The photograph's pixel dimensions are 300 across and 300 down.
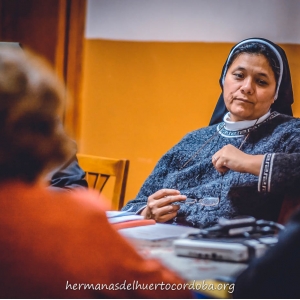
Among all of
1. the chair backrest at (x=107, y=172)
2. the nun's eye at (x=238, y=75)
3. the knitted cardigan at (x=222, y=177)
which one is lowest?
the chair backrest at (x=107, y=172)

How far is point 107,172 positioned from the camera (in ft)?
5.43

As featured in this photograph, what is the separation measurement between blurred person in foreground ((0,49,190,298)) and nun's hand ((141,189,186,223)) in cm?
59

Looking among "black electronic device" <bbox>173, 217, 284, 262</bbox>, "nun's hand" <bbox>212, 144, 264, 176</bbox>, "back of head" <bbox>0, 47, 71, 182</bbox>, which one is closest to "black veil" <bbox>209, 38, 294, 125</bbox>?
"nun's hand" <bbox>212, 144, 264, 176</bbox>

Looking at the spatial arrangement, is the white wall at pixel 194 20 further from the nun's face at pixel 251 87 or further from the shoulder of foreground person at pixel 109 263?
the shoulder of foreground person at pixel 109 263

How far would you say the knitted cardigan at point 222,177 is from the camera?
49.9 inches

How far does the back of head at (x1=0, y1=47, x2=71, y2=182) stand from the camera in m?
0.66

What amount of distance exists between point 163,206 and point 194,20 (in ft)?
3.13

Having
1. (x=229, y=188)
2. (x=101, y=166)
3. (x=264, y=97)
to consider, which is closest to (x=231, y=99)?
(x=264, y=97)

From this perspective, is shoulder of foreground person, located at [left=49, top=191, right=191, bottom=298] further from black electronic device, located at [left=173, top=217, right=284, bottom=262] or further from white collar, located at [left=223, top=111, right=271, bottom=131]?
white collar, located at [left=223, top=111, right=271, bottom=131]

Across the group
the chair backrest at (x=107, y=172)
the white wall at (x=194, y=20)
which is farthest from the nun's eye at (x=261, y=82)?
the chair backrest at (x=107, y=172)

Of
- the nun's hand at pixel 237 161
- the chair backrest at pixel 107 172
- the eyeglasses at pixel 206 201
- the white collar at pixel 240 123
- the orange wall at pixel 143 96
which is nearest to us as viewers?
the nun's hand at pixel 237 161

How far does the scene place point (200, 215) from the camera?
51.6 inches

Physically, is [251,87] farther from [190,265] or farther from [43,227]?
[43,227]

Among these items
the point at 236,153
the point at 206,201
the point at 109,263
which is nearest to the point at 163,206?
the point at 206,201
